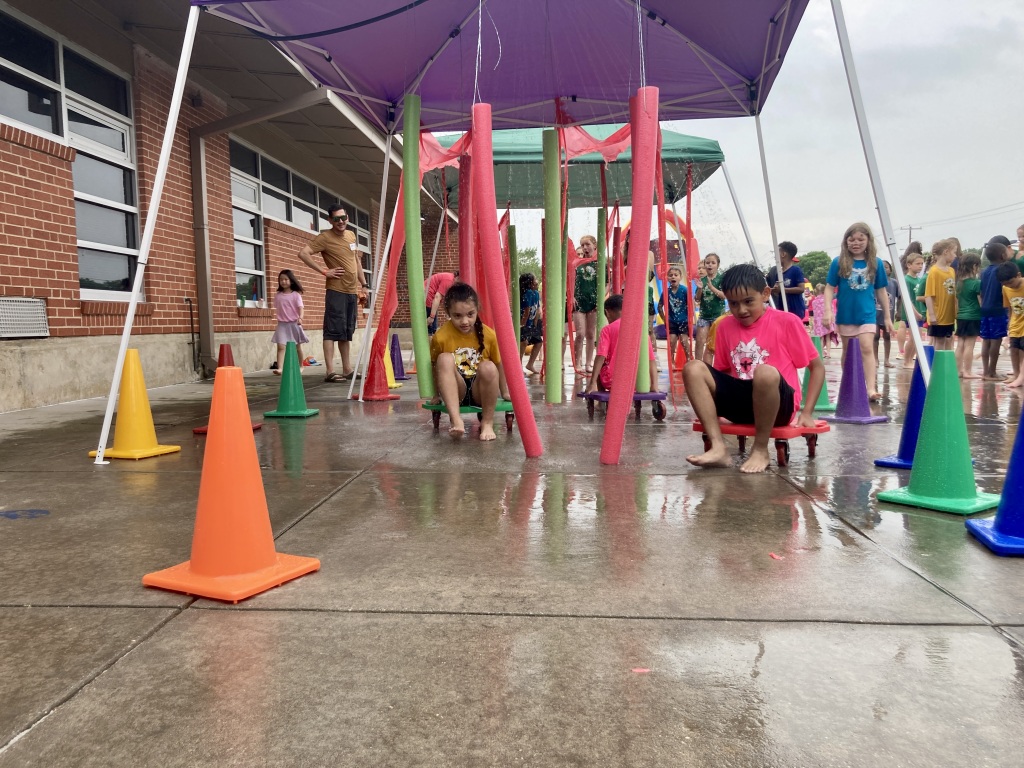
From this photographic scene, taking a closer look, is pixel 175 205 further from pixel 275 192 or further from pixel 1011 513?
pixel 1011 513

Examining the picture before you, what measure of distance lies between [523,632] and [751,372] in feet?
8.73

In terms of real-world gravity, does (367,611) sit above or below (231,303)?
below

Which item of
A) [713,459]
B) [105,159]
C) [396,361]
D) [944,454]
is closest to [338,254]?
[396,361]

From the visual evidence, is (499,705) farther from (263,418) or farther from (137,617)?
(263,418)

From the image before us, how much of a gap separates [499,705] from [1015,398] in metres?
7.60

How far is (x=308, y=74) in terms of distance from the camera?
6.24 meters

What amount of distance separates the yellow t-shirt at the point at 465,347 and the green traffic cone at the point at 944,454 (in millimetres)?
2794

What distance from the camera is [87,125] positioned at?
7645mm

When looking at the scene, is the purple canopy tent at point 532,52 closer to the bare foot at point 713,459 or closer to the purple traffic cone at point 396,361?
the bare foot at point 713,459

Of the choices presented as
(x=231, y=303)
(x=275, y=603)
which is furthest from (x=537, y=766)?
(x=231, y=303)

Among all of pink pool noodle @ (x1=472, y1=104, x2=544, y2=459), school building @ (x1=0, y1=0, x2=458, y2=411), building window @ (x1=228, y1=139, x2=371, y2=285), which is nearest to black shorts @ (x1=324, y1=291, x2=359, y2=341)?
school building @ (x1=0, y1=0, x2=458, y2=411)

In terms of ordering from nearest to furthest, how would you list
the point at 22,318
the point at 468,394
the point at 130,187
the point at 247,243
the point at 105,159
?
the point at 468,394 → the point at 22,318 → the point at 105,159 → the point at 130,187 → the point at 247,243

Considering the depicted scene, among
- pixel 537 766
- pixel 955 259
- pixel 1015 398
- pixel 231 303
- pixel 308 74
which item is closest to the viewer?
pixel 537 766

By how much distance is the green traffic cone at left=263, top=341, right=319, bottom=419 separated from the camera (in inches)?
248
